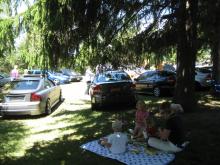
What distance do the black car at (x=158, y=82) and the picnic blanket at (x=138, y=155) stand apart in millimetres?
11517

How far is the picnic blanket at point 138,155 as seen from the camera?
7.92 m

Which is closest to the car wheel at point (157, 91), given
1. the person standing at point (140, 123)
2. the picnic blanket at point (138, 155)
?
the person standing at point (140, 123)

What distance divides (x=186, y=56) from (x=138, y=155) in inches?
224

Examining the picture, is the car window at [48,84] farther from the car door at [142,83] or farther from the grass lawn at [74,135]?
the car door at [142,83]

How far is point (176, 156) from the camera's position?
8289 millimetres

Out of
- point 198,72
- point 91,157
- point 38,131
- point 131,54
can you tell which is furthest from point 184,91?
point 198,72

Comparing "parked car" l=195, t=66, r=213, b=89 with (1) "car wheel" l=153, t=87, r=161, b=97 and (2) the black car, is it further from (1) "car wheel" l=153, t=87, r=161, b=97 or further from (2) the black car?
(1) "car wheel" l=153, t=87, r=161, b=97

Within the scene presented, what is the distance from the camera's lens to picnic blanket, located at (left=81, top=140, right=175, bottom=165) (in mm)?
7916

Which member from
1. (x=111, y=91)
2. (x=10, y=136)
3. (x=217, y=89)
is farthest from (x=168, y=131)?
(x=217, y=89)

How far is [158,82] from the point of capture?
20391 mm

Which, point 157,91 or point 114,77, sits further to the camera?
point 157,91

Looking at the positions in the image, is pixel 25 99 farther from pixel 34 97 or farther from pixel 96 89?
pixel 96 89

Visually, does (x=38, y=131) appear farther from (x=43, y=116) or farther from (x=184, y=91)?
(x=184, y=91)

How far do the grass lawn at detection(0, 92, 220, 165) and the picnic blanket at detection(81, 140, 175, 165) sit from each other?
0.16m
